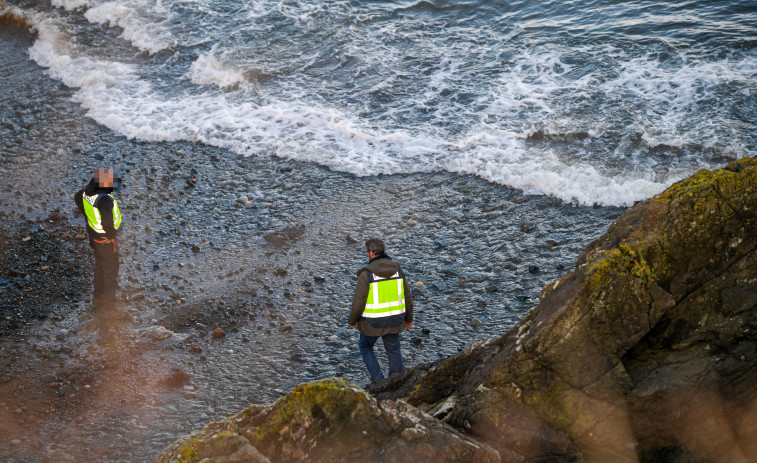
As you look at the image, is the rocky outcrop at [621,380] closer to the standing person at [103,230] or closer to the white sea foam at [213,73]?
the standing person at [103,230]

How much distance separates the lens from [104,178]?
9.77 metres

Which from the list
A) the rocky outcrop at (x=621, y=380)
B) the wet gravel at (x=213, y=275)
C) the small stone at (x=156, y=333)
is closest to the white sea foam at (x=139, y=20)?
the wet gravel at (x=213, y=275)

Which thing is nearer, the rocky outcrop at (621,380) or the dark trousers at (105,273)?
the rocky outcrop at (621,380)

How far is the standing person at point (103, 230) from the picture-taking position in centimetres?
985

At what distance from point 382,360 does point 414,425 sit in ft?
12.9

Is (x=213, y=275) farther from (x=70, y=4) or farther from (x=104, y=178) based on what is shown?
(x=70, y=4)

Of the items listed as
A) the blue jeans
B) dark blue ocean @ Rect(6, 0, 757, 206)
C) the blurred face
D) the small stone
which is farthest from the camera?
dark blue ocean @ Rect(6, 0, 757, 206)

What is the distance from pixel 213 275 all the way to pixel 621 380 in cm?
740

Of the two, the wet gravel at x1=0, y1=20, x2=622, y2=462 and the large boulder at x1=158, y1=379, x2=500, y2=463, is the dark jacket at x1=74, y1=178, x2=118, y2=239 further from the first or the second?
the large boulder at x1=158, y1=379, x2=500, y2=463

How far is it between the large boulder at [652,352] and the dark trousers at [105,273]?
21.3ft

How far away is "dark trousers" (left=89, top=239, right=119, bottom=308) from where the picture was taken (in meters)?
10.0

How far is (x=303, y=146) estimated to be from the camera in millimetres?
15750

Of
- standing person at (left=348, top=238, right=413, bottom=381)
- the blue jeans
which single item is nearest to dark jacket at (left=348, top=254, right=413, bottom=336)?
standing person at (left=348, top=238, right=413, bottom=381)

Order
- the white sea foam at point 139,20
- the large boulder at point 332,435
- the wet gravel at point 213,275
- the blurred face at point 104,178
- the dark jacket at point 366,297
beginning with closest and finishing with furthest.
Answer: the large boulder at point 332,435 → the dark jacket at point 366,297 → the wet gravel at point 213,275 → the blurred face at point 104,178 → the white sea foam at point 139,20
